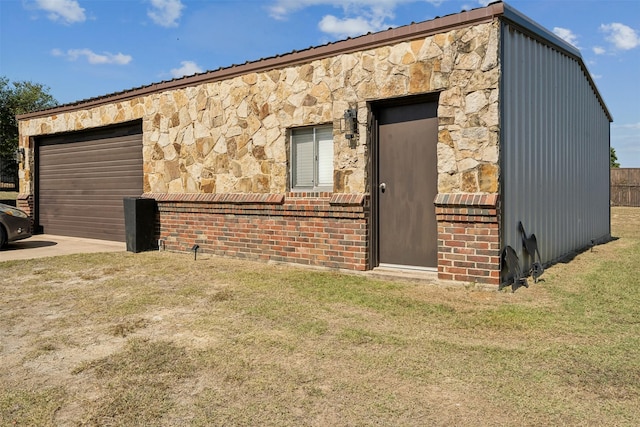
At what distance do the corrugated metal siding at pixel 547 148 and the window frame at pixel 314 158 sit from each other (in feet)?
9.30

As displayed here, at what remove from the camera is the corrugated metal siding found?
253 inches

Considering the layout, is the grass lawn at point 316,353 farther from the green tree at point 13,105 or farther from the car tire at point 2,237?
the green tree at point 13,105

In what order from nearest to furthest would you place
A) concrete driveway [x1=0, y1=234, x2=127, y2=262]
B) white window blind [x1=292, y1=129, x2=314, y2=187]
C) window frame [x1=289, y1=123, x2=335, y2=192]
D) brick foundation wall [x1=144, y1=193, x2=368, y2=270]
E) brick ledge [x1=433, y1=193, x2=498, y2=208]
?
brick ledge [x1=433, y1=193, x2=498, y2=208] < brick foundation wall [x1=144, y1=193, x2=368, y2=270] < window frame [x1=289, y1=123, x2=335, y2=192] < white window blind [x1=292, y1=129, x2=314, y2=187] < concrete driveway [x1=0, y1=234, x2=127, y2=262]

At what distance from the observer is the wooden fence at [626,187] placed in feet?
79.8

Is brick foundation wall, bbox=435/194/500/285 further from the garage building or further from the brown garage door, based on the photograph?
the brown garage door

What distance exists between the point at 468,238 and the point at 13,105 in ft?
128

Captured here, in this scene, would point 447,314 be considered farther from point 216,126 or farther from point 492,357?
point 216,126

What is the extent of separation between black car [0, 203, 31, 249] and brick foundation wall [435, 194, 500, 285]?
954 centimetres

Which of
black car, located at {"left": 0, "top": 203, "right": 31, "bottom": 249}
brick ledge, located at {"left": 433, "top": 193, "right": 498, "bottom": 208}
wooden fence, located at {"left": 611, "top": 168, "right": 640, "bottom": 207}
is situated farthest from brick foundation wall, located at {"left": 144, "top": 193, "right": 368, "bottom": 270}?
wooden fence, located at {"left": 611, "top": 168, "right": 640, "bottom": 207}

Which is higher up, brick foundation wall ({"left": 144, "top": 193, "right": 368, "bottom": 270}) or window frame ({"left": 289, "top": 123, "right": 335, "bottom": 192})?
window frame ({"left": 289, "top": 123, "right": 335, "bottom": 192})

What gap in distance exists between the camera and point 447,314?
479cm

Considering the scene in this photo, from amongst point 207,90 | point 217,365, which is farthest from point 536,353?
point 207,90

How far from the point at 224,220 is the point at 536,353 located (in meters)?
6.55

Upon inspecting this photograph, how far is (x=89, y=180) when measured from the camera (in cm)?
1209
